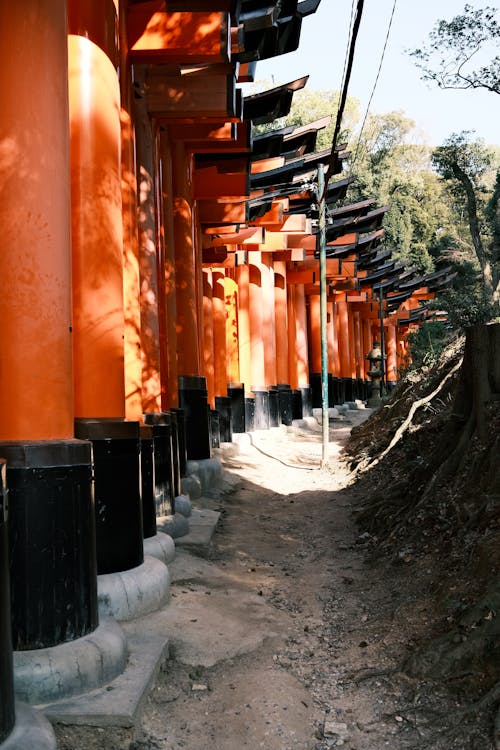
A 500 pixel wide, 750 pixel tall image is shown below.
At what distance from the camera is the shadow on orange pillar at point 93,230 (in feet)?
18.3

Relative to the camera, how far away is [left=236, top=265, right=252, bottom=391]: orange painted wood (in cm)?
2108

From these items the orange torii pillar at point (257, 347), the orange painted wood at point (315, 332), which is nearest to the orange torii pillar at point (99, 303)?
the orange torii pillar at point (257, 347)

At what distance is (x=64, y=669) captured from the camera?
4094 mm

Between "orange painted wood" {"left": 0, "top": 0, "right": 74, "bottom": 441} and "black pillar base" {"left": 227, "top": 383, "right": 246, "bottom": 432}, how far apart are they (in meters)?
15.5

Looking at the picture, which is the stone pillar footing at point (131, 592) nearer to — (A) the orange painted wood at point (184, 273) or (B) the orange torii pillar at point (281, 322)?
→ (A) the orange painted wood at point (184, 273)

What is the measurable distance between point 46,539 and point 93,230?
2.32 m

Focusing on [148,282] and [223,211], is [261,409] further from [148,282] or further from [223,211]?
[148,282]

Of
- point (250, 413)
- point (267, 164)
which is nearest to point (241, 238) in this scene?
point (267, 164)

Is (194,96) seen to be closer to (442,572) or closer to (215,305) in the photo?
(442,572)

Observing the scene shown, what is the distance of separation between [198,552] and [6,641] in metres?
4.75

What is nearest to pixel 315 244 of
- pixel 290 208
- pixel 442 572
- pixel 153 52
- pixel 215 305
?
pixel 290 208

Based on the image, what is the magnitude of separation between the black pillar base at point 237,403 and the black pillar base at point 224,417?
2111 mm

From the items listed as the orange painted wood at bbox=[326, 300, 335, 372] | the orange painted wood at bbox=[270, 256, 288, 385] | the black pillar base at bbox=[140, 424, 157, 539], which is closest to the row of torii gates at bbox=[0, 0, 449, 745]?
the black pillar base at bbox=[140, 424, 157, 539]

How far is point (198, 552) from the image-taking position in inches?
317
